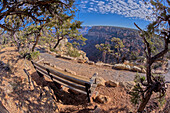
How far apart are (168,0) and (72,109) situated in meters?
4.59

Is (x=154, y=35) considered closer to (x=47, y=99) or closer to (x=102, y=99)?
(x=102, y=99)

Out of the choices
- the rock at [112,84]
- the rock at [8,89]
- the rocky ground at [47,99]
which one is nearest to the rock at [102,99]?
the rocky ground at [47,99]

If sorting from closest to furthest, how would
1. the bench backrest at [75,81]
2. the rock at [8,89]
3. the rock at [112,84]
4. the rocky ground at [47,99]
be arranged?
the rocky ground at [47,99] < the rock at [8,89] < the bench backrest at [75,81] < the rock at [112,84]

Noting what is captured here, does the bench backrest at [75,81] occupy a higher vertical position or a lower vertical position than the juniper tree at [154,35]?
lower

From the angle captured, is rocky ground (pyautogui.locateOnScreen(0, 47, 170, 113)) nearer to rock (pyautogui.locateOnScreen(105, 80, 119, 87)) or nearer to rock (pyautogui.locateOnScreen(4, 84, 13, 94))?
rock (pyautogui.locateOnScreen(4, 84, 13, 94))

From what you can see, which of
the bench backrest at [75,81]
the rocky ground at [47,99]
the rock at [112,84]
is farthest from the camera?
the rock at [112,84]

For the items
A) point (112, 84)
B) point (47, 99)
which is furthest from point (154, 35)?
point (47, 99)

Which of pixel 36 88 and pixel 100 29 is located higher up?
pixel 100 29

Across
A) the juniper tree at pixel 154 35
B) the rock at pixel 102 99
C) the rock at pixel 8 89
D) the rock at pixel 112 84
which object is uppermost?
the juniper tree at pixel 154 35

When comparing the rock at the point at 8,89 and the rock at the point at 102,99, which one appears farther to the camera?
the rock at the point at 102,99

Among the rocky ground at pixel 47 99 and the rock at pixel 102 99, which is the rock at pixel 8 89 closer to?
the rocky ground at pixel 47 99

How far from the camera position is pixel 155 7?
3477 mm

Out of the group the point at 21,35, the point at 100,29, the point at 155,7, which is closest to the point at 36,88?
the point at 155,7

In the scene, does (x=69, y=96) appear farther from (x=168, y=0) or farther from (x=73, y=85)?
(x=168, y=0)
